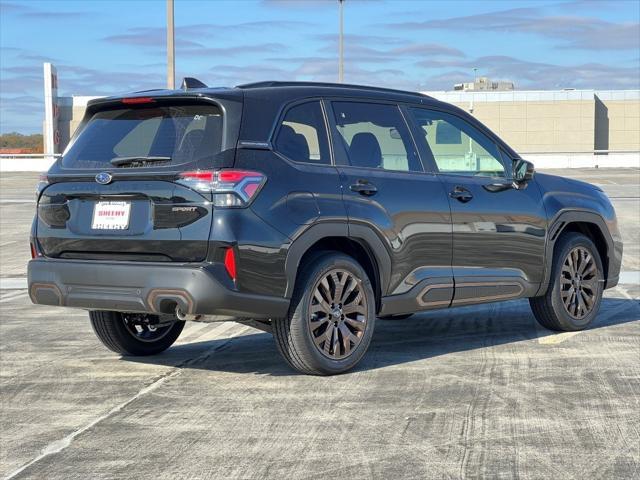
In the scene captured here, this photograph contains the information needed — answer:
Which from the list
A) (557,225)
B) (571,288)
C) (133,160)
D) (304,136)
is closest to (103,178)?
(133,160)

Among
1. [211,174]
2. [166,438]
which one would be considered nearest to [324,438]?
[166,438]

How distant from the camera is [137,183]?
6.41 m

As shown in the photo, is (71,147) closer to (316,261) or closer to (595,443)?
(316,261)

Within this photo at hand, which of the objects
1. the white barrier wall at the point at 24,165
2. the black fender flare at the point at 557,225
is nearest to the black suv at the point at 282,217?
the black fender flare at the point at 557,225

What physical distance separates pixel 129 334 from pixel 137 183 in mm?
1721

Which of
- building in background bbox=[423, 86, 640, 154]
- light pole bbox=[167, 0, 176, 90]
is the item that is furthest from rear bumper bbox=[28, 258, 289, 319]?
building in background bbox=[423, 86, 640, 154]

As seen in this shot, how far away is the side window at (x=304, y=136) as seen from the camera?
6.75 metres

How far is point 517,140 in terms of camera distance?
296ft

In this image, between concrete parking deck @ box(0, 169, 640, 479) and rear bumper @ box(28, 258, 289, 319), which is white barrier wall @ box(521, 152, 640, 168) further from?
rear bumper @ box(28, 258, 289, 319)

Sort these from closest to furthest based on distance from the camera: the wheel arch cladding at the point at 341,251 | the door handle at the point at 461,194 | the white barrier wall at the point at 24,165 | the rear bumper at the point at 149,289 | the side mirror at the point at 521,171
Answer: the rear bumper at the point at 149,289, the wheel arch cladding at the point at 341,251, the door handle at the point at 461,194, the side mirror at the point at 521,171, the white barrier wall at the point at 24,165

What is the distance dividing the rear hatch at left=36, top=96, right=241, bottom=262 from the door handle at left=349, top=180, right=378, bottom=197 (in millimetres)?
976

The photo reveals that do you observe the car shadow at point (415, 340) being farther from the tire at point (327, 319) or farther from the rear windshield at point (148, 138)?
the rear windshield at point (148, 138)

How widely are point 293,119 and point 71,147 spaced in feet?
4.81

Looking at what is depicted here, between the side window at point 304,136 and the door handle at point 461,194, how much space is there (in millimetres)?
1146
